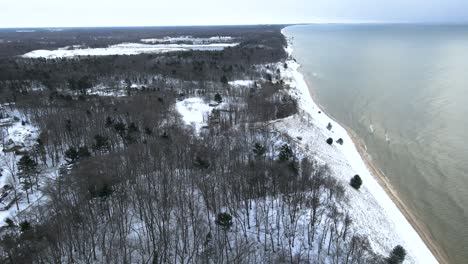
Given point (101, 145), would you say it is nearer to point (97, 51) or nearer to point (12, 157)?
point (12, 157)

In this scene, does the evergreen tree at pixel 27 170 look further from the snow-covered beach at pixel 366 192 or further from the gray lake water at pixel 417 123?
the gray lake water at pixel 417 123

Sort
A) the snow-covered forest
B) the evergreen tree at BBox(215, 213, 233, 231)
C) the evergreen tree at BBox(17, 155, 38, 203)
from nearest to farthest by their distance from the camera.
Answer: the snow-covered forest < the evergreen tree at BBox(215, 213, 233, 231) < the evergreen tree at BBox(17, 155, 38, 203)

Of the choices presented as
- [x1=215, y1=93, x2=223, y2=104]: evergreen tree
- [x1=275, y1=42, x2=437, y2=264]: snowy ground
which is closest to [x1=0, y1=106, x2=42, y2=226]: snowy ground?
[x1=215, y1=93, x2=223, y2=104]: evergreen tree

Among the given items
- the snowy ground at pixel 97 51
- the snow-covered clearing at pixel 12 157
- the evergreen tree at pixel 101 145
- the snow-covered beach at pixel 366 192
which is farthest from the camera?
the snowy ground at pixel 97 51

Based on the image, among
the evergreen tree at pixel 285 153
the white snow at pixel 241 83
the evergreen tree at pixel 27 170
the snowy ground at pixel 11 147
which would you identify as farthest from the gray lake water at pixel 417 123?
the snowy ground at pixel 11 147

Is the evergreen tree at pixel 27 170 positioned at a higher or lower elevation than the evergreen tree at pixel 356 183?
higher

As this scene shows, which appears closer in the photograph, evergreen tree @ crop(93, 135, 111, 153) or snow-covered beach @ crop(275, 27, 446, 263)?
snow-covered beach @ crop(275, 27, 446, 263)

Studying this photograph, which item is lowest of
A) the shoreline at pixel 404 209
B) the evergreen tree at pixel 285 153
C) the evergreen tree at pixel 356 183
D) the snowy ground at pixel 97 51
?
the shoreline at pixel 404 209

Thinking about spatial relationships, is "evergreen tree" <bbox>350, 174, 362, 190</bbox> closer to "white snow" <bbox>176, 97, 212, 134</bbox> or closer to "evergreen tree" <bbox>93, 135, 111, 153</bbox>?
"white snow" <bbox>176, 97, 212, 134</bbox>
